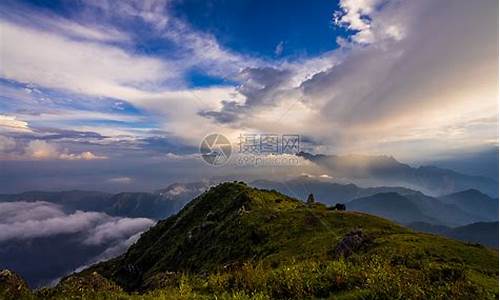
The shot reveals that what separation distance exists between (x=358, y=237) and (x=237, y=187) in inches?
3238

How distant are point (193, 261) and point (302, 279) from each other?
56.5 meters

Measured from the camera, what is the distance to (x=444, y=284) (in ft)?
32.6

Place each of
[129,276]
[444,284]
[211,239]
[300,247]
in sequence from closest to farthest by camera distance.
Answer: [444,284] < [300,247] < [211,239] < [129,276]

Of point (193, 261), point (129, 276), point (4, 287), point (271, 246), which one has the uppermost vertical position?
point (4, 287)

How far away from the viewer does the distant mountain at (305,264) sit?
9.73m

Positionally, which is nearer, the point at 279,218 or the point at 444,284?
the point at 444,284

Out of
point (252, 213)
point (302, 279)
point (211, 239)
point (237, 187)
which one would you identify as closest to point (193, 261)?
point (211, 239)

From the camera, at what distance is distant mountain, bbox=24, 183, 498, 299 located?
383 inches

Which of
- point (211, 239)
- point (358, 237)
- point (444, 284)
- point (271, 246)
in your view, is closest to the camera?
point (444, 284)

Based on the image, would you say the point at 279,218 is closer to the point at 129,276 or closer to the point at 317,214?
the point at 317,214

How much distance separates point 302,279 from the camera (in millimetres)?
10430

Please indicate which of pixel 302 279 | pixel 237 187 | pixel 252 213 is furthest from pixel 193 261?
pixel 302 279

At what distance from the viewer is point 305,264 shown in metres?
12.8

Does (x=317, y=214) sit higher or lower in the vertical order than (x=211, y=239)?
higher
